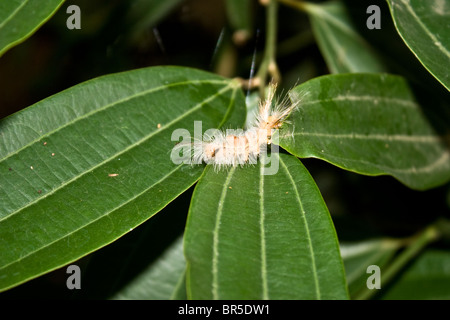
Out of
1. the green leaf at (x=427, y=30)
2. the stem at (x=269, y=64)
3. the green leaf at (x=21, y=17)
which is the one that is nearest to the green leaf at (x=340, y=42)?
the stem at (x=269, y=64)

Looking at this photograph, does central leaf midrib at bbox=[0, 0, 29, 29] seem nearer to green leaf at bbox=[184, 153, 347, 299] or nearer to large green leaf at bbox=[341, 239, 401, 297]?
green leaf at bbox=[184, 153, 347, 299]

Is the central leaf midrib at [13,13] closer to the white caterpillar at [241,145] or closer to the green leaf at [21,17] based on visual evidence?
the green leaf at [21,17]

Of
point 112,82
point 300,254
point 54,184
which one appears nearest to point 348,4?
point 112,82

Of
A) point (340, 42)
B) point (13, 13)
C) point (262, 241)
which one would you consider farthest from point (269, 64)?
point (13, 13)

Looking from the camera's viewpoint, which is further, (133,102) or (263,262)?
(133,102)

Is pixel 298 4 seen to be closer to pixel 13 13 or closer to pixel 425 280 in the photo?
pixel 13 13

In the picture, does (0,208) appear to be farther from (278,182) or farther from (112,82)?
(278,182)
